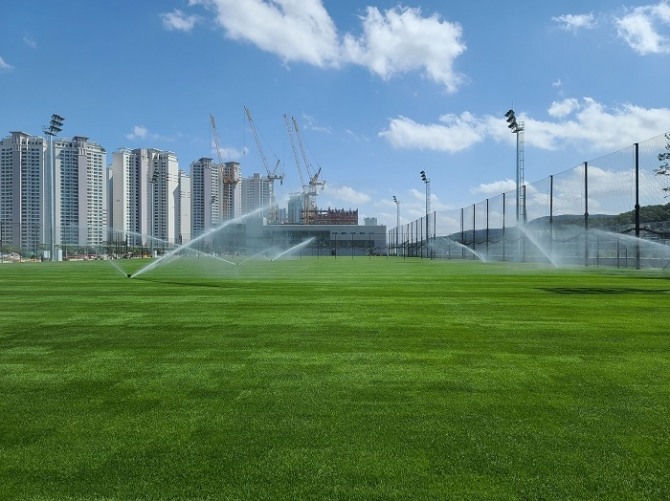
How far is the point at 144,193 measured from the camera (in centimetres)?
10794

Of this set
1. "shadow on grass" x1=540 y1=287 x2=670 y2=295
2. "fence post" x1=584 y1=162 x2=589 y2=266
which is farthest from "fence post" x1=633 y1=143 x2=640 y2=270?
"shadow on grass" x1=540 y1=287 x2=670 y2=295

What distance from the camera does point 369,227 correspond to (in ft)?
456

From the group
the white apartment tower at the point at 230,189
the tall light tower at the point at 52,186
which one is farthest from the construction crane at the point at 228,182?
the tall light tower at the point at 52,186

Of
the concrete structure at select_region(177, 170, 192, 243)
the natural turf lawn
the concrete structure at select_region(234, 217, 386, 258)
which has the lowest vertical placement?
the natural turf lawn

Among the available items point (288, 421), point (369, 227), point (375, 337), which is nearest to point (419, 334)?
point (375, 337)

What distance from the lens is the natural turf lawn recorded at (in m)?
3.30

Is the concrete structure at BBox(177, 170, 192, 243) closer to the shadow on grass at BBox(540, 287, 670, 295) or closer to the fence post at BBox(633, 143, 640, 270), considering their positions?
the fence post at BBox(633, 143, 640, 270)

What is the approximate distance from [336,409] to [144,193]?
110139mm

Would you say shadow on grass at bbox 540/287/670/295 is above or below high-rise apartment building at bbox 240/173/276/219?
below

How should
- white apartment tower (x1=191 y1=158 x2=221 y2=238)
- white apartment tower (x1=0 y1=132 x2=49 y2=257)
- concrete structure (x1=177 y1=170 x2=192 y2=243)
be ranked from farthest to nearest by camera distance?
white apartment tower (x1=191 y1=158 x2=221 y2=238) < concrete structure (x1=177 y1=170 x2=192 y2=243) < white apartment tower (x1=0 y1=132 x2=49 y2=257)

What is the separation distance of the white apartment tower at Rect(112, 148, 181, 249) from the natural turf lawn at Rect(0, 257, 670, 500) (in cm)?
8913

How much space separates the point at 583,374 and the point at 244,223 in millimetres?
108378

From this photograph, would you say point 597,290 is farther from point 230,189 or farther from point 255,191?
point 255,191

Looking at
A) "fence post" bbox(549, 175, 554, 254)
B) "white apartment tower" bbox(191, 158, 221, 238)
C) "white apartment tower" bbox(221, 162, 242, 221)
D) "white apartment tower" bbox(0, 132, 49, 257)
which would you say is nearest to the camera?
"fence post" bbox(549, 175, 554, 254)
